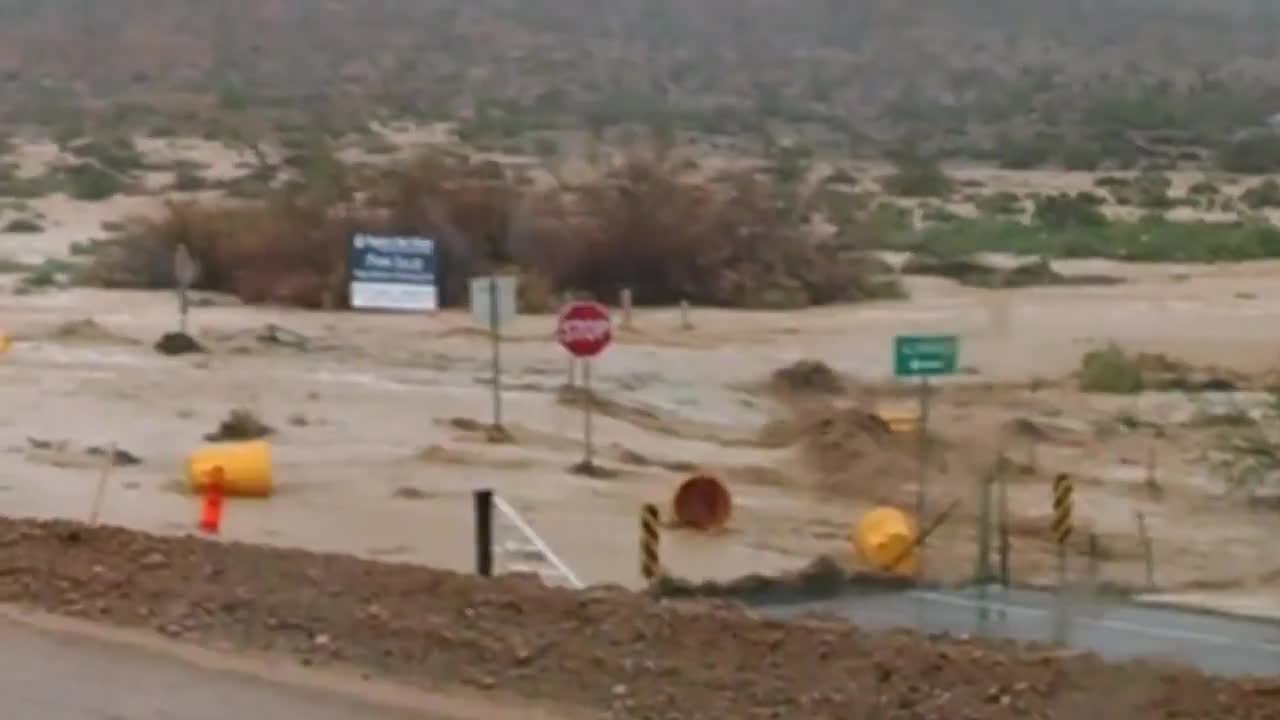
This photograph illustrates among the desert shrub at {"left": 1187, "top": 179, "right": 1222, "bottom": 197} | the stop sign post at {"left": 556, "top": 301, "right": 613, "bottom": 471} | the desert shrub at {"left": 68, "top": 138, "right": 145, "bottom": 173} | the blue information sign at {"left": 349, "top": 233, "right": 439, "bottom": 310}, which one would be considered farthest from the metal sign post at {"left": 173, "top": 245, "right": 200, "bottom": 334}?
the desert shrub at {"left": 68, "top": 138, "right": 145, "bottom": 173}

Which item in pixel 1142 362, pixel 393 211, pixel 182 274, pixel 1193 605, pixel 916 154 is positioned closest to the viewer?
pixel 1193 605

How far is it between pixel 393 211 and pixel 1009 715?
1863 inches

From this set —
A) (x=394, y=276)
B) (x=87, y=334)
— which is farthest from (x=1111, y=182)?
(x=87, y=334)

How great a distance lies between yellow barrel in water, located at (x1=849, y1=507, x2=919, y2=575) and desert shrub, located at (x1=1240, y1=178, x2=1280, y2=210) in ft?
160

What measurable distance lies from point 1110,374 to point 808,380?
4.06 meters

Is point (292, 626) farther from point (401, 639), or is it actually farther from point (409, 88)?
point (409, 88)

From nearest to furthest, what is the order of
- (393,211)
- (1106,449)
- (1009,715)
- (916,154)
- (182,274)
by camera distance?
(1009,715) → (1106,449) → (182,274) → (393,211) → (916,154)

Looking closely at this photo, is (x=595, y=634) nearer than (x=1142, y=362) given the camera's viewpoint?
Yes

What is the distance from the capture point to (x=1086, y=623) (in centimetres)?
1922

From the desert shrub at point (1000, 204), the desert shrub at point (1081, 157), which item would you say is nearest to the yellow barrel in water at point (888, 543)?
the desert shrub at point (1000, 204)

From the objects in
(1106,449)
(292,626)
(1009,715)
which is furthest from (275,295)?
(1009,715)

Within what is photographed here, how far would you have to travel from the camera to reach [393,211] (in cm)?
5919

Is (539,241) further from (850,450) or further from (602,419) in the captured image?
(850,450)

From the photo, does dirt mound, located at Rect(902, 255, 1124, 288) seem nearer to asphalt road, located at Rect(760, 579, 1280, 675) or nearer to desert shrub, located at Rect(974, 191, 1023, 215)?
desert shrub, located at Rect(974, 191, 1023, 215)
